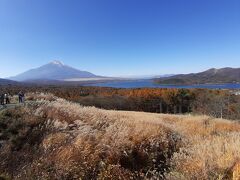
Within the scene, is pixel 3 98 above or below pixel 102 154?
above

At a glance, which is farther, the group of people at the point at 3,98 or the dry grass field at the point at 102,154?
the group of people at the point at 3,98

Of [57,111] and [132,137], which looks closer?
[132,137]

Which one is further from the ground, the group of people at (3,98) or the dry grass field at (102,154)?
the group of people at (3,98)

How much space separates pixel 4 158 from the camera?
5.91 m

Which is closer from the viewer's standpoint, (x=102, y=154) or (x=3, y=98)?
(x=102, y=154)

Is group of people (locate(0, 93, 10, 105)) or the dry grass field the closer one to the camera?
the dry grass field

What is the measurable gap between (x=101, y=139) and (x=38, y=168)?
76.0 inches

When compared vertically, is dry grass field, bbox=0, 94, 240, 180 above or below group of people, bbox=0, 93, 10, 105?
below

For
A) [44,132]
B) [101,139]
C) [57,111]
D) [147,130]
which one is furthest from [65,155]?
[57,111]

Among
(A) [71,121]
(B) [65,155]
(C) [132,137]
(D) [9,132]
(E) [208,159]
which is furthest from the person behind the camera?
(A) [71,121]

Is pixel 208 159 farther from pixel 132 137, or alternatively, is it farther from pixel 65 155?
pixel 65 155

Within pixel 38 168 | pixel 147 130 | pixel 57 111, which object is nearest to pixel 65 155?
pixel 38 168

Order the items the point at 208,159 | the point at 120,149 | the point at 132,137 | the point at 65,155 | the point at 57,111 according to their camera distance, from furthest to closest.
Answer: the point at 57,111, the point at 132,137, the point at 120,149, the point at 65,155, the point at 208,159

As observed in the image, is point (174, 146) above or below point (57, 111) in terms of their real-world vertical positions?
below
